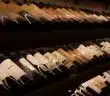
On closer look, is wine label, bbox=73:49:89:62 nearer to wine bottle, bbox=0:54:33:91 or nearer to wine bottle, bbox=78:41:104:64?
wine bottle, bbox=78:41:104:64

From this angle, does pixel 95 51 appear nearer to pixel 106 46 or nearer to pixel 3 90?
pixel 106 46

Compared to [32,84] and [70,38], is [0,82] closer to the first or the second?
[32,84]

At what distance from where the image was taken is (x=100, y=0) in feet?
12.4

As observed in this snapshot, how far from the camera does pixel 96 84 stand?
79.4 inches

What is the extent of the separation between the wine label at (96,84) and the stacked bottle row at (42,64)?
0.46 ft

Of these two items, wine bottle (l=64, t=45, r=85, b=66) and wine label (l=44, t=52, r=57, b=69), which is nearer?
wine label (l=44, t=52, r=57, b=69)

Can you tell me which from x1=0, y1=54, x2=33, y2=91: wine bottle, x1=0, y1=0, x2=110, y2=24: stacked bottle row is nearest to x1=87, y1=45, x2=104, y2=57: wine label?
x1=0, y1=0, x2=110, y2=24: stacked bottle row

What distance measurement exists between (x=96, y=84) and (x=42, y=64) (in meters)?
0.66

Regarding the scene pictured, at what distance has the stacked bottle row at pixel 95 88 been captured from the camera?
1.90m

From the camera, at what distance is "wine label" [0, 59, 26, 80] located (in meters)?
1.32

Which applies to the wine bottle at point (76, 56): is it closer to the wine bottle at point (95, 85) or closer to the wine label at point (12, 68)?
the wine bottle at point (95, 85)

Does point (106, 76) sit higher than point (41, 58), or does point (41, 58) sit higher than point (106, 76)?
point (41, 58)

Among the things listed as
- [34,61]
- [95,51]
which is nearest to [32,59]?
[34,61]

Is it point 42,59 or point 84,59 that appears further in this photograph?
point 84,59
